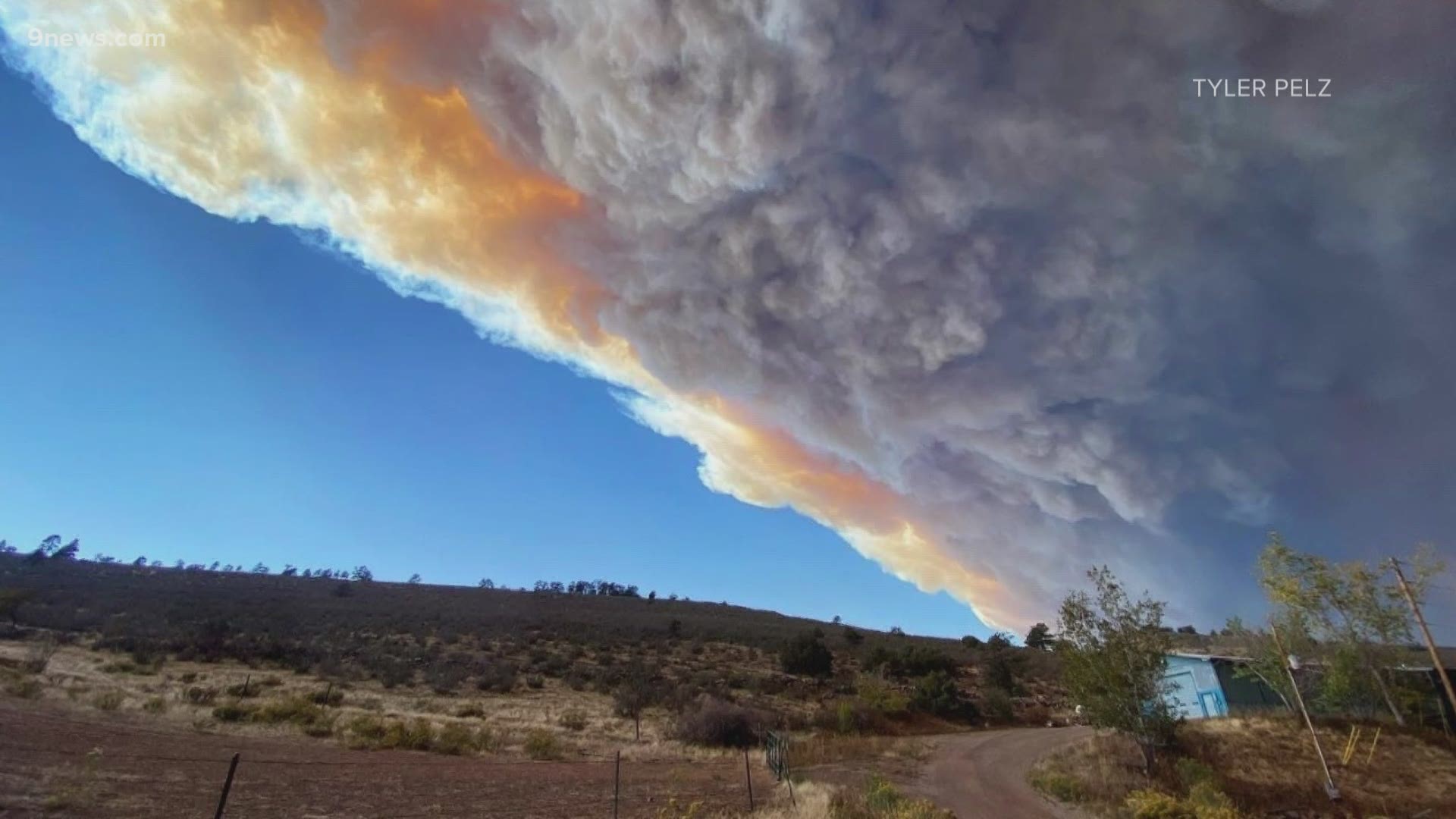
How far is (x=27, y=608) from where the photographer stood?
4022cm

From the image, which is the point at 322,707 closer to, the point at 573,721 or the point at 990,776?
the point at 573,721

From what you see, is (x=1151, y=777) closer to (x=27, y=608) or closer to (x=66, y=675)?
(x=66, y=675)

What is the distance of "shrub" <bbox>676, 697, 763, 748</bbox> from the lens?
3075 centimetres

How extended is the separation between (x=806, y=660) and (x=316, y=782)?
3963cm

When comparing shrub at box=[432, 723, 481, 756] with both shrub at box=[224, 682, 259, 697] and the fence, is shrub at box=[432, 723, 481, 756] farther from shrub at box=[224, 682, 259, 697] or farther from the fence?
shrub at box=[224, 682, 259, 697]

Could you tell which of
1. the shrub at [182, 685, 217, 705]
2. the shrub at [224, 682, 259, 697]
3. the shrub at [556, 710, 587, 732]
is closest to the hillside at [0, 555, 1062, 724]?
the shrub at [224, 682, 259, 697]

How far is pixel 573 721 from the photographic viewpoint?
30.9 metres

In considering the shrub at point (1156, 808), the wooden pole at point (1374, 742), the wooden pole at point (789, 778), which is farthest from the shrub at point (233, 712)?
the wooden pole at point (1374, 742)

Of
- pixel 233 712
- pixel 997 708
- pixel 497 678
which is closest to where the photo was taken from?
pixel 233 712

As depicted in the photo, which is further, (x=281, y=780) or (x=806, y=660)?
Result: (x=806, y=660)

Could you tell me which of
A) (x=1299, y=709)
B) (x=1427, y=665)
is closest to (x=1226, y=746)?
(x=1299, y=709)

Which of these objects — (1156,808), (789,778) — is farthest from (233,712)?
(1156,808)

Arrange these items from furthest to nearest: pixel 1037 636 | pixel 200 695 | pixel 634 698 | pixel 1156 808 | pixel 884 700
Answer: pixel 1037 636 → pixel 884 700 → pixel 634 698 → pixel 200 695 → pixel 1156 808

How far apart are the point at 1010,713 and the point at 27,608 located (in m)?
66.2
